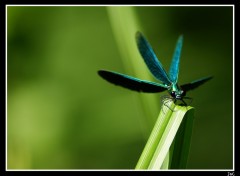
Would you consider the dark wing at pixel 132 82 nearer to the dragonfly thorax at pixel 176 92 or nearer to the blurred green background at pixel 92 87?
the dragonfly thorax at pixel 176 92

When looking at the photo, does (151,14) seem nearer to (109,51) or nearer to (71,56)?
(109,51)

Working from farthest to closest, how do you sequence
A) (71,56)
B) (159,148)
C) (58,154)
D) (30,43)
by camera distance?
(71,56)
(30,43)
(58,154)
(159,148)

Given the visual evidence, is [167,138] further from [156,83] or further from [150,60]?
[150,60]

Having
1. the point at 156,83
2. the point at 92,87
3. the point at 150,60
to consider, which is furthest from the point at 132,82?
the point at 92,87

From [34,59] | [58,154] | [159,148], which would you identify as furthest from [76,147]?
[159,148]

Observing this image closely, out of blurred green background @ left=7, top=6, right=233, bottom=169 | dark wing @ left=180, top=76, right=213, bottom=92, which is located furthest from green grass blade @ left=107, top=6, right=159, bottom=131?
blurred green background @ left=7, top=6, right=233, bottom=169

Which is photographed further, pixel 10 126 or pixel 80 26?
pixel 80 26
